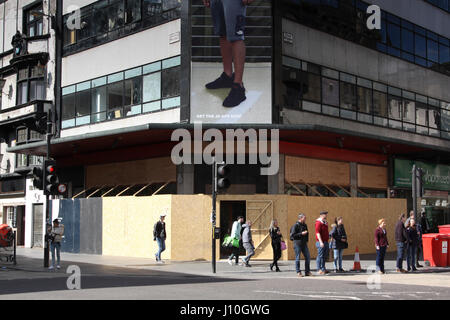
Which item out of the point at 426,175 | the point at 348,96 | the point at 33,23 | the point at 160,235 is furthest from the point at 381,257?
the point at 33,23

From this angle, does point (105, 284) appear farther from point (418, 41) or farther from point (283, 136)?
point (418, 41)

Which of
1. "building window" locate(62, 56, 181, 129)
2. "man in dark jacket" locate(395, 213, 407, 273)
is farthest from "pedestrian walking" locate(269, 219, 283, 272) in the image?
"building window" locate(62, 56, 181, 129)

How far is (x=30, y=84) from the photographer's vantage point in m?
32.5

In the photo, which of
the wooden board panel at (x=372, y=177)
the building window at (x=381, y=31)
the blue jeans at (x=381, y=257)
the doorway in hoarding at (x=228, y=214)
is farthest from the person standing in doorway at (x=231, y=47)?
the blue jeans at (x=381, y=257)

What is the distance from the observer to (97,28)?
92.9ft

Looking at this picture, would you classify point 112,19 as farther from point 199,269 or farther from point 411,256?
point 411,256

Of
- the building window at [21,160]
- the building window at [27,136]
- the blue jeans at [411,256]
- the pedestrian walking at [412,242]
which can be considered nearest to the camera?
the blue jeans at [411,256]

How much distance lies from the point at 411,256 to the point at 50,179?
12354 millimetres

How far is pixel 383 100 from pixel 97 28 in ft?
47.8

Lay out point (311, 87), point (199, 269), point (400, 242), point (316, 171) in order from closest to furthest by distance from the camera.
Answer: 1. point (400, 242)
2. point (199, 269)
3. point (311, 87)
4. point (316, 171)

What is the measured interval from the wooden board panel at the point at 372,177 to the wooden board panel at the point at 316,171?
101cm

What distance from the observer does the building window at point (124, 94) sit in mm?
24734

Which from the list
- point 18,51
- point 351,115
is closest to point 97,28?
point 18,51

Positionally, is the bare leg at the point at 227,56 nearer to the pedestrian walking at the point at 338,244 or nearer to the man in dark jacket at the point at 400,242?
the pedestrian walking at the point at 338,244
